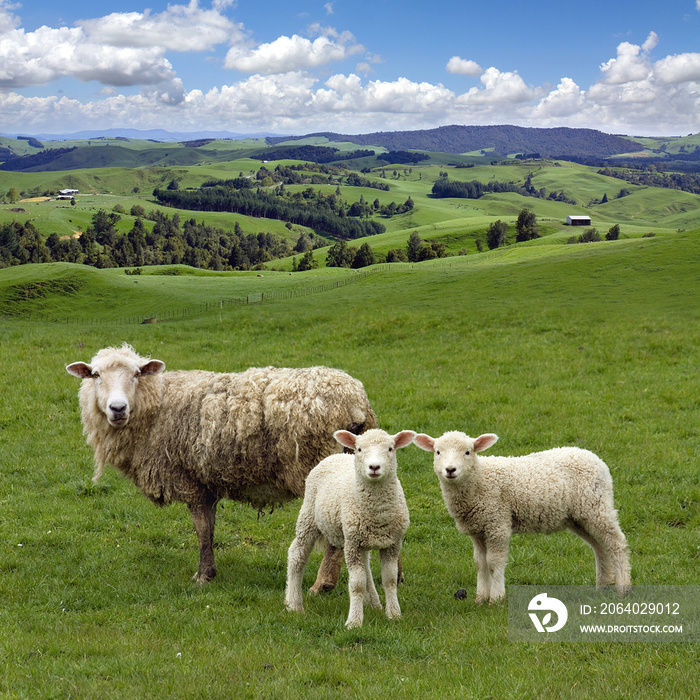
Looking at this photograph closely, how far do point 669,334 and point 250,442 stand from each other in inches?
926

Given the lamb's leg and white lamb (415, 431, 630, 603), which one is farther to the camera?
the lamb's leg

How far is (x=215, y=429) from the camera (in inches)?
364

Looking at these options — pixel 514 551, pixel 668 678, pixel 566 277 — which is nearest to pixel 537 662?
pixel 668 678

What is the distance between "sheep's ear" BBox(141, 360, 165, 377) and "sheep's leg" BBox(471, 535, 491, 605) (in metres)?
5.42

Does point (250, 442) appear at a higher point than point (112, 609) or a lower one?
higher

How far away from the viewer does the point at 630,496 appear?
40.1 ft

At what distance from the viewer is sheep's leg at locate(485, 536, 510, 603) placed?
782 cm

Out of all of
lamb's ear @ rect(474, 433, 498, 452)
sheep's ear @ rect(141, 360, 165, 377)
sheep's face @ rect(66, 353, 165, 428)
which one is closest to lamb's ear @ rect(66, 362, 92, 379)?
sheep's face @ rect(66, 353, 165, 428)

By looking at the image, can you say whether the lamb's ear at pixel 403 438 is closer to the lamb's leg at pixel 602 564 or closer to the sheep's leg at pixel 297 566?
the sheep's leg at pixel 297 566

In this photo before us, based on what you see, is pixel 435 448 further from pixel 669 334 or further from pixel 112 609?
pixel 669 334

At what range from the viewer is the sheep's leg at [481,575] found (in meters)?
7.96

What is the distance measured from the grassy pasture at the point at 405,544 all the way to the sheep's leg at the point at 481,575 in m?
0.32

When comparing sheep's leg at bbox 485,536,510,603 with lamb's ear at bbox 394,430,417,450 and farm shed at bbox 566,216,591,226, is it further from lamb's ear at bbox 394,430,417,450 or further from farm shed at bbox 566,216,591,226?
farm shed at bbox 566,216,591,226

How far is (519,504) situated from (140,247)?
6397 inches
